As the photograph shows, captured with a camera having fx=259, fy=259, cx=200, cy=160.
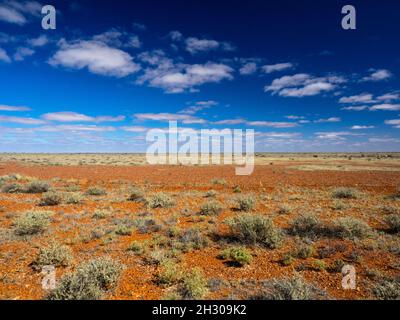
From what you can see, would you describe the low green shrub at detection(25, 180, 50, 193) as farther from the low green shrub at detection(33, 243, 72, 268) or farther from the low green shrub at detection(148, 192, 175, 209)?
the low green shrub at detection(33, 243, 72, 268)

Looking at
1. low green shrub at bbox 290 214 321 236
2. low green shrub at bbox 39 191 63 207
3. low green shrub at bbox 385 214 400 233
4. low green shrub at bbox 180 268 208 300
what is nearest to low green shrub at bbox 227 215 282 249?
low green shrub at bbox 290 214 321 236

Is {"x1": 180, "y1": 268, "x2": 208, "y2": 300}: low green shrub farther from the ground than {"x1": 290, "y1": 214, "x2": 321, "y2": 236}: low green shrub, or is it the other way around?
{"x1": 290, "y1": 214, "x2": 321, "y2": 236}: low green shrub

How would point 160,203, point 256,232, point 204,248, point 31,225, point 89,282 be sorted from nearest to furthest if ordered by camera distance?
point 89,282 < point 204,248 < point 256,232 < point 31,225 < point 160,203

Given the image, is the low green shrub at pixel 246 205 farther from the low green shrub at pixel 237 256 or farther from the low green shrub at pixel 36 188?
the low green shrub at pixel 36 188

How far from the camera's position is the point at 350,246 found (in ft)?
Answer: 28.5

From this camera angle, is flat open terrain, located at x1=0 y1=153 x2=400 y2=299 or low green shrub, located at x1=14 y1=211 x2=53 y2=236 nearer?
flat open terrain, located at x1=0 y1=153 x2=400 y2=299

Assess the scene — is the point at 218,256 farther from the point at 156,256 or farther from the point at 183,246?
the point at 156,256

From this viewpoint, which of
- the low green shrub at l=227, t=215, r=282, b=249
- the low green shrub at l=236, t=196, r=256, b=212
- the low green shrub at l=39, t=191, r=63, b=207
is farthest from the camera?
the low green shrub at l=39, t=191, r=63, b=207

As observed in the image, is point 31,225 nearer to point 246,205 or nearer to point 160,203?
point 160,203

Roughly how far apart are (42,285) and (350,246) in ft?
30.2

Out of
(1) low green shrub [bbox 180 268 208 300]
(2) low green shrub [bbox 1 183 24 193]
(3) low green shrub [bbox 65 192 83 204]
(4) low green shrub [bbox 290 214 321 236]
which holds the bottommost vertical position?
(1) low green shrub [bbox 180 268 208 300]

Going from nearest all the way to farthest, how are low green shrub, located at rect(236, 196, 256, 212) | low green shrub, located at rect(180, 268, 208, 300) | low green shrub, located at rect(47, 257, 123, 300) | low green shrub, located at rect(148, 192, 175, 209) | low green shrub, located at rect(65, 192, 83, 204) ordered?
low green shrub, located at rect(47, 257, 123, 300) → low green shrub, located at rect(180, 268, 208, 300) → low green shrub, located at rect(236, 196, 256, 212) → low green shrub, located at rect(148, 192, 175, 209) → low green shrub, located at rect(65, 192, 83, 204)

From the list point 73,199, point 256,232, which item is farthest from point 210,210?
point 73,199
